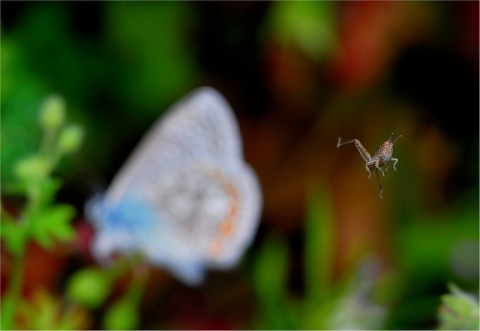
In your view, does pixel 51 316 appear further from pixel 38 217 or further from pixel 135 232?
pixel 135 232

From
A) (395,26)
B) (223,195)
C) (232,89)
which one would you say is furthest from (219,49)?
(223,195)

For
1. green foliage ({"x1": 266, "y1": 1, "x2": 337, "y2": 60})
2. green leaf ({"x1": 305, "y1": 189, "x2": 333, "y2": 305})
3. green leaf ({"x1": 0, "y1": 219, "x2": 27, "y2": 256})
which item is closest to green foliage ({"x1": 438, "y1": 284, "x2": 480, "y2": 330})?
green leaf ({"x1": 0, "y1": 219, "x2": 27, "y2": 256})

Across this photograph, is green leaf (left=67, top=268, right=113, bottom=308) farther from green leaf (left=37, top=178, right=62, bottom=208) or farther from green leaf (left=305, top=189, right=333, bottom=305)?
green leaf (left=305, top=189, right=333, bottom=305)

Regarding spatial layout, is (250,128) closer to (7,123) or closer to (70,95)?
(70,95)

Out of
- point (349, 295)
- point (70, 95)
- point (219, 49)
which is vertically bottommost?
point (349, 295)

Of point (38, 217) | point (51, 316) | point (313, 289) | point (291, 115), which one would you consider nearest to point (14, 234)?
point (38, 217)

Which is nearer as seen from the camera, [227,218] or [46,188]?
[46,188]

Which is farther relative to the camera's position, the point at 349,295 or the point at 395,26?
the point at 395,26
